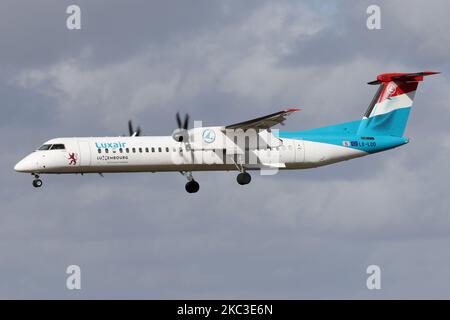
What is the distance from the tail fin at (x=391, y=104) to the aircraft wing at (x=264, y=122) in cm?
494

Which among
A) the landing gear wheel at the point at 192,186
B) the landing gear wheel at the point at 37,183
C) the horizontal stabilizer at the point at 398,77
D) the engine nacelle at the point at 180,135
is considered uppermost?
the horizontal stabilizer at the point at 398,77

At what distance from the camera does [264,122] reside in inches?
1462

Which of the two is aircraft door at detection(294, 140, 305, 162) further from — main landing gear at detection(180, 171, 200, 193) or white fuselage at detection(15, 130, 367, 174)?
main landing gear at detection(180, 171, 200, 193)

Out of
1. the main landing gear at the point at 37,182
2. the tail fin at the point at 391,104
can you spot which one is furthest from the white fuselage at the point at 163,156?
the tail fin at the point at 391,104

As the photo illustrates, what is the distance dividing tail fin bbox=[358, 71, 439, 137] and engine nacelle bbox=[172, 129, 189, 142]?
8229 mm

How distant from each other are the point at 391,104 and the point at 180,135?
1021 centimetres

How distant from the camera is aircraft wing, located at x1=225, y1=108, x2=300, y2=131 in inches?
1421

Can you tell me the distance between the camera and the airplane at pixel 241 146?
3622 centimetres

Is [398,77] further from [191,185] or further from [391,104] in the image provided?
[191,185]

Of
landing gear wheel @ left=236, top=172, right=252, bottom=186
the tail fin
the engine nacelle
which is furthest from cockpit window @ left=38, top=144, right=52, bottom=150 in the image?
the tail fin

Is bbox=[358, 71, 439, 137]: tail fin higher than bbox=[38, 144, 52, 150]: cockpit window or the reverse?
higher

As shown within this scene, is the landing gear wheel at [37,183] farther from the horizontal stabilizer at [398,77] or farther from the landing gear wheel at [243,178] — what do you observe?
the horizontal stabilizer at [398,77]

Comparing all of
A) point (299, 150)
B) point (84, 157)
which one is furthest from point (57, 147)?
point (299, 150)
